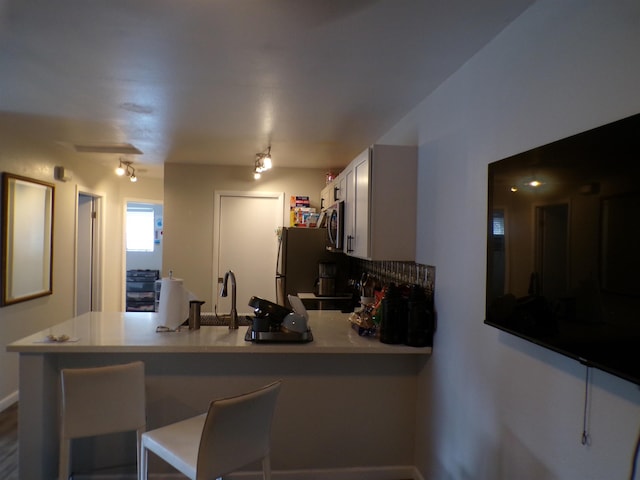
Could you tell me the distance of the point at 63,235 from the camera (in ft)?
14.0

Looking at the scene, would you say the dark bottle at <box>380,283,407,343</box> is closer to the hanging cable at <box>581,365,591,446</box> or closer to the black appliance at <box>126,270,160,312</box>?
the hanging cable at <box>581,365,591,446</box>

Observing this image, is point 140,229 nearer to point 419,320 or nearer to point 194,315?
point 194,315

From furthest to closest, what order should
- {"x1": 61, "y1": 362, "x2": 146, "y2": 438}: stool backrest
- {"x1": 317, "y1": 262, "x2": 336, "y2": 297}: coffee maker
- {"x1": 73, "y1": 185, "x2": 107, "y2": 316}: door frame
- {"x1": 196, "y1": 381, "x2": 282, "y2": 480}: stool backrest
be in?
1. {"x1": 73, "y1": 185, "x2": 107, "y2": 316}: door frame
2. {"x1": 317, "y1": 262, "x2": 336, "y2": 297}: coffee maker
3. {"x1": 61, "y1": 362, "x2": 146, "y2": 438}: stool backrest
4. {"x1": 196, "y1": 381, "x2": 282, "y2": 480}: stool backrest

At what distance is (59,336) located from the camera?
2.21 meters

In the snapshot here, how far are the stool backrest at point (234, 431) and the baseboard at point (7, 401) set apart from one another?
2.83 m

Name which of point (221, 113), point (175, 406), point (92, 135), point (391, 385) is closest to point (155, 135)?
point (92, 135)

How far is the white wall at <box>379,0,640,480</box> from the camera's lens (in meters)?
1.12

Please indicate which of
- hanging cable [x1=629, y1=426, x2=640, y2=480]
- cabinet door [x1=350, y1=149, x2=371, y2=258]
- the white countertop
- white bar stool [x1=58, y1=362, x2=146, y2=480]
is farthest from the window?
hanging cable [x1=629, y1=426, x2=640, y2=480]

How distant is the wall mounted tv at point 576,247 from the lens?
0.96 metres

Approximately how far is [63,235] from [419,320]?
150 inches

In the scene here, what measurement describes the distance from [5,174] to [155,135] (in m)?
1.17

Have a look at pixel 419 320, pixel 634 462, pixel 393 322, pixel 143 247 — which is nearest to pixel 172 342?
pixel 393 322

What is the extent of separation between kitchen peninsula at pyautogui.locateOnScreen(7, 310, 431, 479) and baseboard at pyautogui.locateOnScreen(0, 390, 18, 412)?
57.0 inches

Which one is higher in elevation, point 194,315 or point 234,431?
point 194,315
